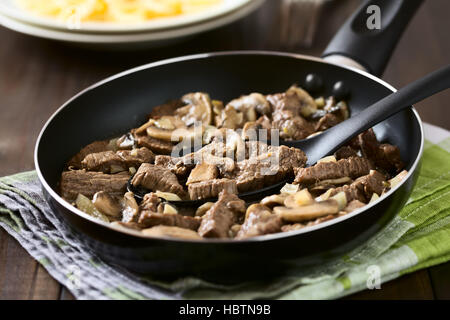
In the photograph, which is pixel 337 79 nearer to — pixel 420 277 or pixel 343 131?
pixel 343 131

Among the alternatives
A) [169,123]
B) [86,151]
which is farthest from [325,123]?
[86,151]

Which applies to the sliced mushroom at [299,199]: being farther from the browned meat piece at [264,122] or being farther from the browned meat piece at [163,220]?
the browned meat piece at [264,122]

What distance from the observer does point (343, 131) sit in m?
2.32

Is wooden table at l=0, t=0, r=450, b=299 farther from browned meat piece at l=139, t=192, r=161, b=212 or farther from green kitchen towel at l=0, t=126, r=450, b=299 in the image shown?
browned meat piece at l=139, t=192, r=161, b=212

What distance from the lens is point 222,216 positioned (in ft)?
6.33

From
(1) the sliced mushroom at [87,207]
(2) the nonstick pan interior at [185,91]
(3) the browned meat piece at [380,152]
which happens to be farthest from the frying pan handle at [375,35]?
(1) the sliced mushroom at [87,207]

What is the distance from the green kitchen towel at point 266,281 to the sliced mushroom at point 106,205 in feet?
0.45

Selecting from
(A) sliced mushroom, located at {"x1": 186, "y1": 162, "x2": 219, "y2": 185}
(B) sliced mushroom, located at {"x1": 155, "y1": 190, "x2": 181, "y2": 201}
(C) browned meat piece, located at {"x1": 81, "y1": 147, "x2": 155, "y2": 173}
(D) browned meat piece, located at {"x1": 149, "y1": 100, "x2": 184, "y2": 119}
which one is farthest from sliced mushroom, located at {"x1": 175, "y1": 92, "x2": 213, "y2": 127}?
(B) sliced mushroom, located at {"x1": 155, "y1": 190, "x2": 181, "y2": 201}

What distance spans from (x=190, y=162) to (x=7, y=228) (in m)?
0.69

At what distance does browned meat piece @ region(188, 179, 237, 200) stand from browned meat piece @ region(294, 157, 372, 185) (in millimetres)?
224

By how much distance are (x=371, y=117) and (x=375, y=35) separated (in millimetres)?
661

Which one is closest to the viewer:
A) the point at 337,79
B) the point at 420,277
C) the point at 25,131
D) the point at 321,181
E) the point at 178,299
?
the point at 178,299

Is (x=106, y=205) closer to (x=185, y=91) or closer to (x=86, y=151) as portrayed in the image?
(x=86, y=151)

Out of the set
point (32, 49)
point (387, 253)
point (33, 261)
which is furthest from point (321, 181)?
point (32, 49)
